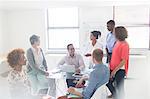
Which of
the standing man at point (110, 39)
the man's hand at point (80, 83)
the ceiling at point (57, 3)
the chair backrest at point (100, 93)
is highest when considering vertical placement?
the ceiling at point (57, 3)

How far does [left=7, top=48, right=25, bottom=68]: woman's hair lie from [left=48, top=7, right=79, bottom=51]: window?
5.2 inches

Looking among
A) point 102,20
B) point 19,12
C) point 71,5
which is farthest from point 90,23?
point 19,12

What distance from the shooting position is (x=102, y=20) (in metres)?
1.22

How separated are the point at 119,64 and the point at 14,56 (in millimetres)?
579

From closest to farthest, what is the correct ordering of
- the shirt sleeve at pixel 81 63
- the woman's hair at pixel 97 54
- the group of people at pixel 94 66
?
1. the group of people at pixel 94 66
2. the woman's hair at pixel 97 54
3. the shirt sleeve at pixel 81 63

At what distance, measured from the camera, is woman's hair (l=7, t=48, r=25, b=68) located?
0.90 metres

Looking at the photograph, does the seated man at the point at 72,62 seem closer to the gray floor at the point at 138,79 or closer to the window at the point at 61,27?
the window at the point at 61,27

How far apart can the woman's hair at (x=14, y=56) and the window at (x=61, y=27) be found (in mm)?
132

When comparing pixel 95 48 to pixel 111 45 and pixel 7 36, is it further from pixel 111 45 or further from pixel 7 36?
pixel 7 36

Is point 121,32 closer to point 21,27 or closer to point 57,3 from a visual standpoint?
point 57,3

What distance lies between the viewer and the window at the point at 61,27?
1.00 m

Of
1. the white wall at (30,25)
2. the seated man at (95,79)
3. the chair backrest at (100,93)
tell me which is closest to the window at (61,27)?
the white wall at (30,25)

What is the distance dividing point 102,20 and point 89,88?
376 mm

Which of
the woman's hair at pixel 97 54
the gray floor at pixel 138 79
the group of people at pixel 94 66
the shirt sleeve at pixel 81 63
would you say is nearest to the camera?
the gray floor at pixel 138 79
